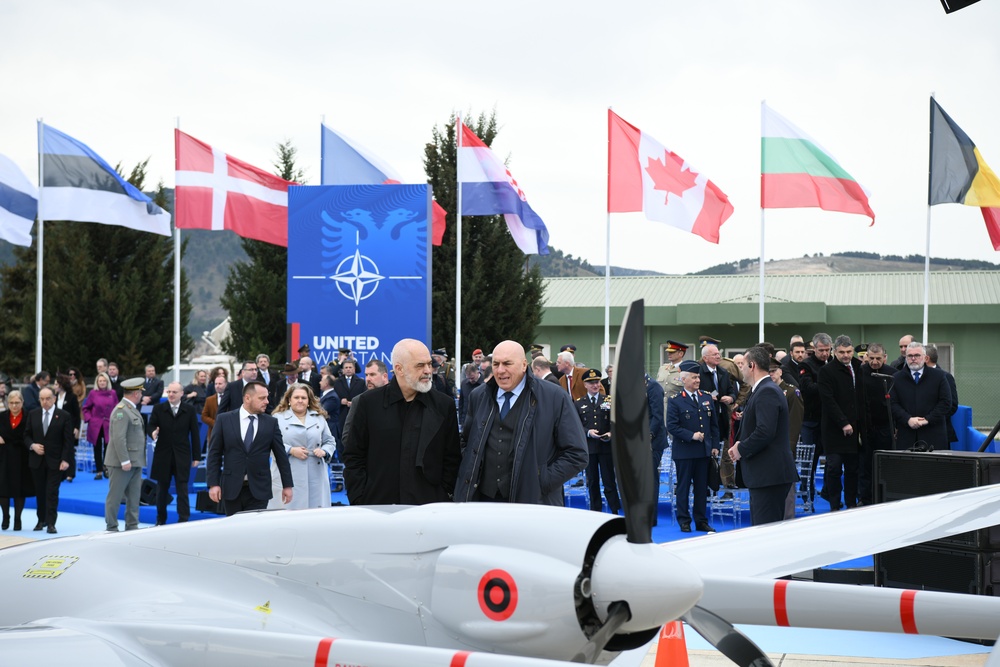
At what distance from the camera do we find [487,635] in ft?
9.71

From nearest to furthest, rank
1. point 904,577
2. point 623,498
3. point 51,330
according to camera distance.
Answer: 1. point 623,498
2. point 904,577
3. point 51,330

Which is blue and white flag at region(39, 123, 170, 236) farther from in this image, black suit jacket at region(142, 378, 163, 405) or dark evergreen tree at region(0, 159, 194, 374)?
dark evergreen tree at region(0, 159, 194, 374)

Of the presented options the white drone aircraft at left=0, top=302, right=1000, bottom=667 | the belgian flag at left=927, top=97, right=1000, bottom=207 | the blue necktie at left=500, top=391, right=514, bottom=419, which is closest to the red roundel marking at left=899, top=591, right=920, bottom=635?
the white drone aircraft at left=0, top=302, right=1000, bottom=667

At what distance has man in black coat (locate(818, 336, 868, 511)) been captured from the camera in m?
10.2

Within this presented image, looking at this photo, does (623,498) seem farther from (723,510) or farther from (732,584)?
(723,510)

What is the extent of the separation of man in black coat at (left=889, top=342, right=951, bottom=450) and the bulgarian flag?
5795mm

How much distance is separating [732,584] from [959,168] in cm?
1398

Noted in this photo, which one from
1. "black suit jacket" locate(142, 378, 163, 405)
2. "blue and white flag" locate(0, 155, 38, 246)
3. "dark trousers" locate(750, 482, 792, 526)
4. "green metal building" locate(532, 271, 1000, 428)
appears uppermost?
"blue and white flag" locate(0, 155, 38, 246)

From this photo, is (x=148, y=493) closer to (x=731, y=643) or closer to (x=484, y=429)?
(x=484, y=429)

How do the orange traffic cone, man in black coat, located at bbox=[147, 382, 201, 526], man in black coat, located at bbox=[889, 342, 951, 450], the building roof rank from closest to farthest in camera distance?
the orange traffic cone
man in black coat, located at bbox=[889, 342, 951, 450]
man in black coat, located at bbox=[147, 382, 201, 526]
the building roof

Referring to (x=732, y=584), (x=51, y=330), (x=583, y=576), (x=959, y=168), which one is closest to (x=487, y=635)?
(x=583, y=576)

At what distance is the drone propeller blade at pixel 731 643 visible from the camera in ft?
11.2

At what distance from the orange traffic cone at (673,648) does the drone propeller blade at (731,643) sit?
2.99 feet

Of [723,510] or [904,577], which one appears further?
[723,510]
